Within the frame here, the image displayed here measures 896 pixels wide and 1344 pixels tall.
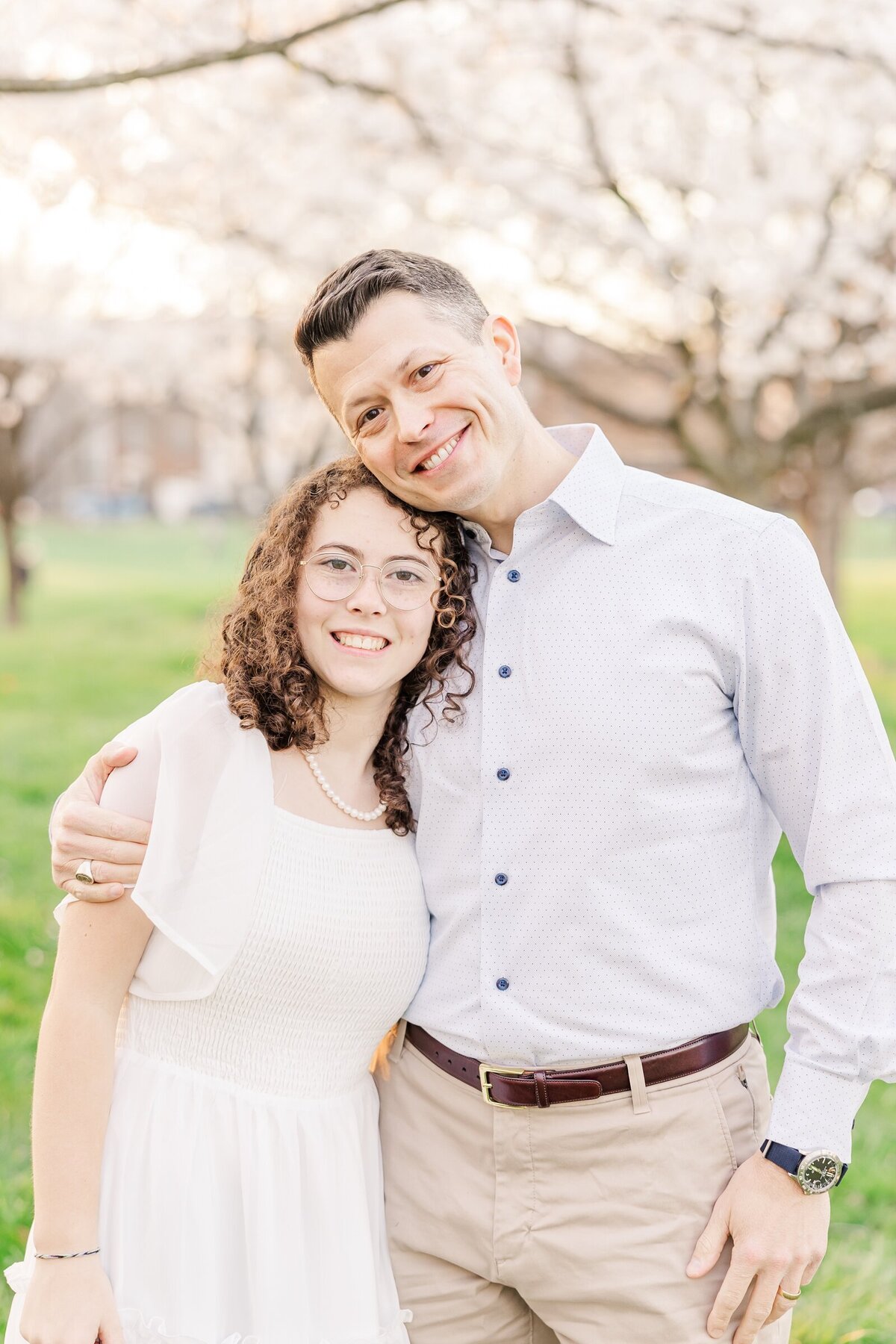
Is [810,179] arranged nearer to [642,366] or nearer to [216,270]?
[642,366]

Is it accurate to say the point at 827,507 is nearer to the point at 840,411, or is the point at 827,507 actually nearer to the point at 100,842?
the point at 840,411

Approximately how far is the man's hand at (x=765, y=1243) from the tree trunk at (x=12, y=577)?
47.4 feet

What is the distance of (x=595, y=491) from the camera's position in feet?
7.53

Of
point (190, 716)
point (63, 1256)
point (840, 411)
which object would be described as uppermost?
point (840, 411)

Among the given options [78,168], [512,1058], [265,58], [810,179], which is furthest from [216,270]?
[512,1058]

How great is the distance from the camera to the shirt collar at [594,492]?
227 cm

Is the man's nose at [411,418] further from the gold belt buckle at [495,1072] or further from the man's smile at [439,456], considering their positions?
the gold belt buckle at [495,1072]

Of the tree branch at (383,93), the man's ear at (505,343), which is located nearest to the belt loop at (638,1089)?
the man's ear at (505,343)

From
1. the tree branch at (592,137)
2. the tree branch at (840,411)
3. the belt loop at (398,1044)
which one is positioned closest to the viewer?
the belt loop at (398,1044)

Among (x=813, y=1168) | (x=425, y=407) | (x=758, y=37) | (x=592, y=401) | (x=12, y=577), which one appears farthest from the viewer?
(x=12, y=577)

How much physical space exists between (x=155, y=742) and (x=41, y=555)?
95.4 feet

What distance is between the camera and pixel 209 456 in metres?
52.3

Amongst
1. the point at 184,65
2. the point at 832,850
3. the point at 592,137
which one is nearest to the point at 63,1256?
the point at 832,850

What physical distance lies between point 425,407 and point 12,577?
46.2 feet
